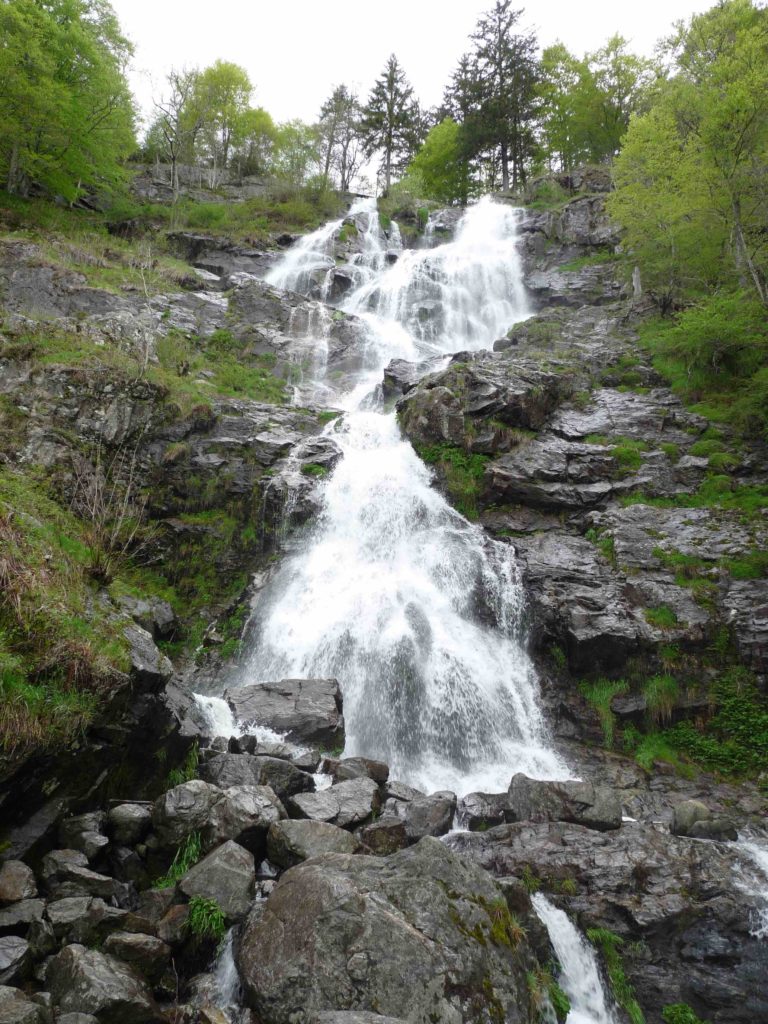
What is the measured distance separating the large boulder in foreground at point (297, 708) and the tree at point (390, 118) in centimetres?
4271

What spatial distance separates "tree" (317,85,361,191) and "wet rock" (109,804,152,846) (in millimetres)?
40351

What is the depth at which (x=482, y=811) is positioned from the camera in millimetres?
7715

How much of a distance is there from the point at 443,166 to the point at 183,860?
43164 millimetres

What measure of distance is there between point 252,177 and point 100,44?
14821 millimetres

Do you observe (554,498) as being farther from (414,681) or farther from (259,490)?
(259,490)

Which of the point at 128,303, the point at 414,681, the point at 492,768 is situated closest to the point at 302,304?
the point at 128,303

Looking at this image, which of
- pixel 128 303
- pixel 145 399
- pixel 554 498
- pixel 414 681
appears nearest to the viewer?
pixel 414 681

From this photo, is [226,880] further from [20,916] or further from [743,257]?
[743,257]

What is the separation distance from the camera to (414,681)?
1062 cm

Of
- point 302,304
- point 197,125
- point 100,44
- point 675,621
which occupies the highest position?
point 197,125

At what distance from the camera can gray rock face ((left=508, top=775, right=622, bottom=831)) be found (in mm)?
7230

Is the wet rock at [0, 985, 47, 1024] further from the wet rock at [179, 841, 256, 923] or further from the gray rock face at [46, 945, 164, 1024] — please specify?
A: the wet rock at [179, 841, 256, 923]

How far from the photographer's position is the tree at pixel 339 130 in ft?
125

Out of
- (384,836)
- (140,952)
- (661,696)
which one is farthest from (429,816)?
(661,696)
